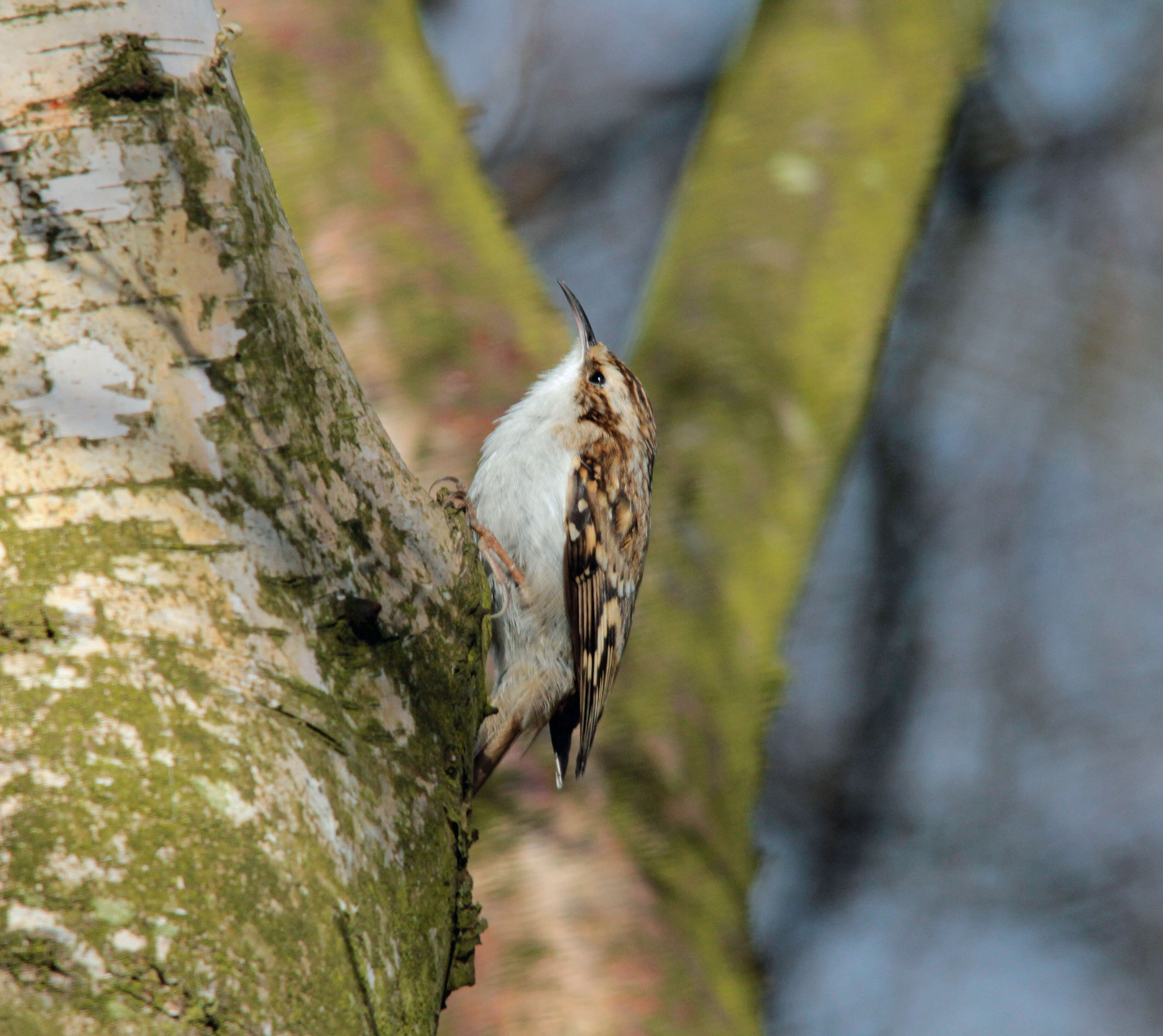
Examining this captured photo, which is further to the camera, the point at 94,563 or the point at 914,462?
the point at 914,462

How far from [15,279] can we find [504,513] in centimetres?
165

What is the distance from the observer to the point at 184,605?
1.19 m

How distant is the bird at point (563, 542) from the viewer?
273 centimetres

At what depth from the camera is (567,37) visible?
626 cm

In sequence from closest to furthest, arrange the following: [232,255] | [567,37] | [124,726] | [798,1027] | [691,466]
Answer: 1. [124,726]
2. [232,255]
3. [691,466]
4. [798,1027]
5. [567,37]

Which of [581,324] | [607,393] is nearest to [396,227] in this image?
[581,324]

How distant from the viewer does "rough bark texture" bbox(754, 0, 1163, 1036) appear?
16.1ft

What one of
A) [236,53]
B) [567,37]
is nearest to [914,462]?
[567,37]

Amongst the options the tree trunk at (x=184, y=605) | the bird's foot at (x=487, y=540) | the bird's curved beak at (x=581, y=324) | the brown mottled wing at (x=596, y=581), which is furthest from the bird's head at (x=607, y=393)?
the tree trunk at (x=184, y=605)

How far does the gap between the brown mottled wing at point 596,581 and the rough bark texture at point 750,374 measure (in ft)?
0.20

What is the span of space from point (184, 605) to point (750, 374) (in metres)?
2.13

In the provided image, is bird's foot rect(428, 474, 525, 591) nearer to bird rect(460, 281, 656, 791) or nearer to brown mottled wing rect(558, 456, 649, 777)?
bird rect(460, 281, 656, 791)

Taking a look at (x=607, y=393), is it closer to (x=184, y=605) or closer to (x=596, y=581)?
(x=596, y=581)

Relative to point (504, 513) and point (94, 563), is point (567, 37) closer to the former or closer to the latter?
point (504, 513)
